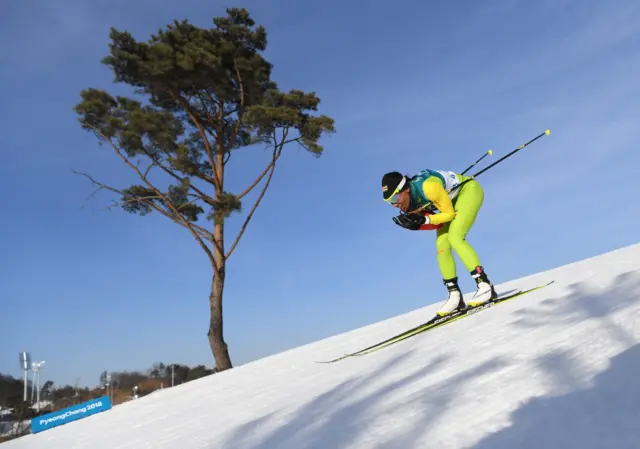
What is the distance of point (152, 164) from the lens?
1470 centimetres

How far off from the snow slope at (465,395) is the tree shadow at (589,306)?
0.05 feet

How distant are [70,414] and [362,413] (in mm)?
7375

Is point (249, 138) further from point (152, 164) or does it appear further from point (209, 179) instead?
point (152, 164)

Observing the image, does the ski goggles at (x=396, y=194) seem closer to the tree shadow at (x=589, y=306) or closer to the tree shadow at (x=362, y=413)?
the tree shadow at (x=589, y=306)

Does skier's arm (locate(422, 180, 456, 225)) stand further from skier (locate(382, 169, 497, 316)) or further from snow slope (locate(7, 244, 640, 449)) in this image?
snow slope (locate(7, 244, 640, 449))

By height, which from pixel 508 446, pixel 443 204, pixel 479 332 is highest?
pixel 443 204

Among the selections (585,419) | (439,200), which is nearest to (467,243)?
(439,200)

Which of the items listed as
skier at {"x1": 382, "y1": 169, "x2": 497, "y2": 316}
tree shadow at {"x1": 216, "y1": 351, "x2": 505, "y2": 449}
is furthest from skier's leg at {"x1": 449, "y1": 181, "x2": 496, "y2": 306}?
tree shadow at {"x1": 216, "y1": 351, "x2": 505, "y2": 449}

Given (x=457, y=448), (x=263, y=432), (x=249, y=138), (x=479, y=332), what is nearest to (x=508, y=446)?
(x=457, y=448)

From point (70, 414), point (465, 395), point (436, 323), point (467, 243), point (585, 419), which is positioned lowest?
point (585, 419)

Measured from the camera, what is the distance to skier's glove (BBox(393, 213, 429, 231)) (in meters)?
4.92

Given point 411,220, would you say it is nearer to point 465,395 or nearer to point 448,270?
point 448,270

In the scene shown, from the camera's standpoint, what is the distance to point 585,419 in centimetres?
153

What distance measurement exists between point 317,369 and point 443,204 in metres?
1.98
